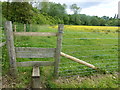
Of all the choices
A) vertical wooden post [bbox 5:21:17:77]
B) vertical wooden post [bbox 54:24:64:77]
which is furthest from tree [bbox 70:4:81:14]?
vertical wooden post [bbox 5:21:17:77]

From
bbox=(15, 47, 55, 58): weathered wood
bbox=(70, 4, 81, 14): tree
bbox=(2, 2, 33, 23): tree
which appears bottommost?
bbox=(15, 47, 55, 58): weathered wood

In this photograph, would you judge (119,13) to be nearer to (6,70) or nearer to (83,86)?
(83,86)

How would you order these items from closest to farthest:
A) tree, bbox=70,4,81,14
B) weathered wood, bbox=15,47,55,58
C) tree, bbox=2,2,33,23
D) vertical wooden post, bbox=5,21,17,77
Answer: vertical wooden post, bbox=5,21,17,77 → weathered wood, bbox=15,47,55,58 → tree, bbox=2,2,33,23 → tree, bbox=70,4,81,14

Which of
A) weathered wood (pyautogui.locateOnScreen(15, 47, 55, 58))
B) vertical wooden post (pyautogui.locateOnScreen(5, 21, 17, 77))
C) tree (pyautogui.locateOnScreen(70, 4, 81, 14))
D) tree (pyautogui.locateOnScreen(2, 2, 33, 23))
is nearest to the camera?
vertical wooden post (pyautogui.locateOnScreen(5, 21, 17, 77))

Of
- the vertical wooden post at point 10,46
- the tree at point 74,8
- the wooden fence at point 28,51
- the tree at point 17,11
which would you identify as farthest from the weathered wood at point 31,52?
the tree at point 74,8

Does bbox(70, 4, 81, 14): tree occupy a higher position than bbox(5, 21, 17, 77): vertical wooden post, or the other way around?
bbox(70, 4, 81, 14): tree

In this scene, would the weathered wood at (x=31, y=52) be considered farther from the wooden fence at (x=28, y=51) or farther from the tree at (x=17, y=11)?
the tree at (x=17, y=11)

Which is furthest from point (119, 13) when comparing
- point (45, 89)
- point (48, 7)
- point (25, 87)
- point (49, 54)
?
point (48, 7)

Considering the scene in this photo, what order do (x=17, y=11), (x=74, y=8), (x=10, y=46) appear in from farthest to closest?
(x=74, y=8) → (x=17, y=11) → (x=10, y=46)

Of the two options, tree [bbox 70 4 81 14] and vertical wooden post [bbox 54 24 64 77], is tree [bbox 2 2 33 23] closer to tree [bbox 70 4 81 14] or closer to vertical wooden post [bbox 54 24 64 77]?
vertical wooden post [bbox 54 24 64 77]

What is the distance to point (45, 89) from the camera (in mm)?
2322

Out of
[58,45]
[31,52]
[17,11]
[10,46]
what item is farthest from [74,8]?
[10,46]

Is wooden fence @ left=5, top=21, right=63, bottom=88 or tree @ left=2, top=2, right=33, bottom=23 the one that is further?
tree @ left=2, top=2, right=33, bottom=23

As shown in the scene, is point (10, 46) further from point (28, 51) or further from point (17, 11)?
point (17, 11)
